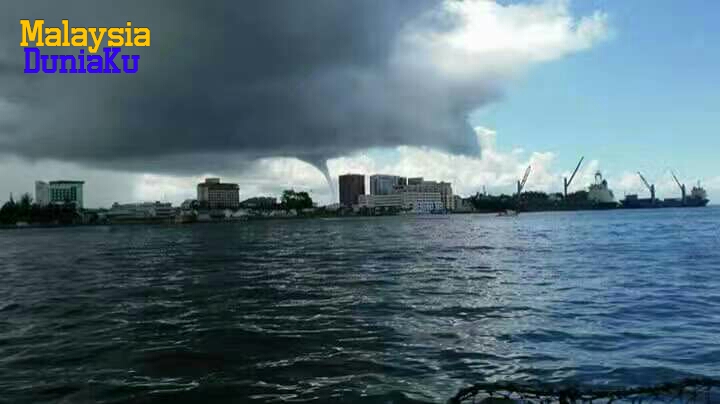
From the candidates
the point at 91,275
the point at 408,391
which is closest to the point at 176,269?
the point at 91,275

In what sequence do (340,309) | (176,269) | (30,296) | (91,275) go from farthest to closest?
(176,269), (91,275), (30,296), (340,309)

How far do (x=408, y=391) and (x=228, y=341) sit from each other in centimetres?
648

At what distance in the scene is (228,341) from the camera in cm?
1452

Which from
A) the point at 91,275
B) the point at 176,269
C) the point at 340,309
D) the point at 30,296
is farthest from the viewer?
the point at 176,269

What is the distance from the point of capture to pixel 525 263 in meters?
36.3

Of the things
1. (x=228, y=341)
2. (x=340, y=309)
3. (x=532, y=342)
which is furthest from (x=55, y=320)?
(x=532, y=342)

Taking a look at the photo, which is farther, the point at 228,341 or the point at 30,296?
the point at 30,296

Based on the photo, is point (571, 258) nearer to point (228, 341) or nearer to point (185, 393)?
point (228, 341)

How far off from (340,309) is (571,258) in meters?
26.6

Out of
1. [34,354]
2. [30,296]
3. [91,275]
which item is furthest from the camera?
[91,275]

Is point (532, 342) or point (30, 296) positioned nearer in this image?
point (532, 342)

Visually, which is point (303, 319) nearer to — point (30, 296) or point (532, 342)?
point (532, 342)

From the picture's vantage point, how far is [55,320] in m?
18.5

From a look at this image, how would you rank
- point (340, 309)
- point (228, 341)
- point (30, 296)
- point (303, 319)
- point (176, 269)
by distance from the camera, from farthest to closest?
point (176, 269) < point (30, 296) < point (340, 309) < point (303, 319) < point (228, 341)
